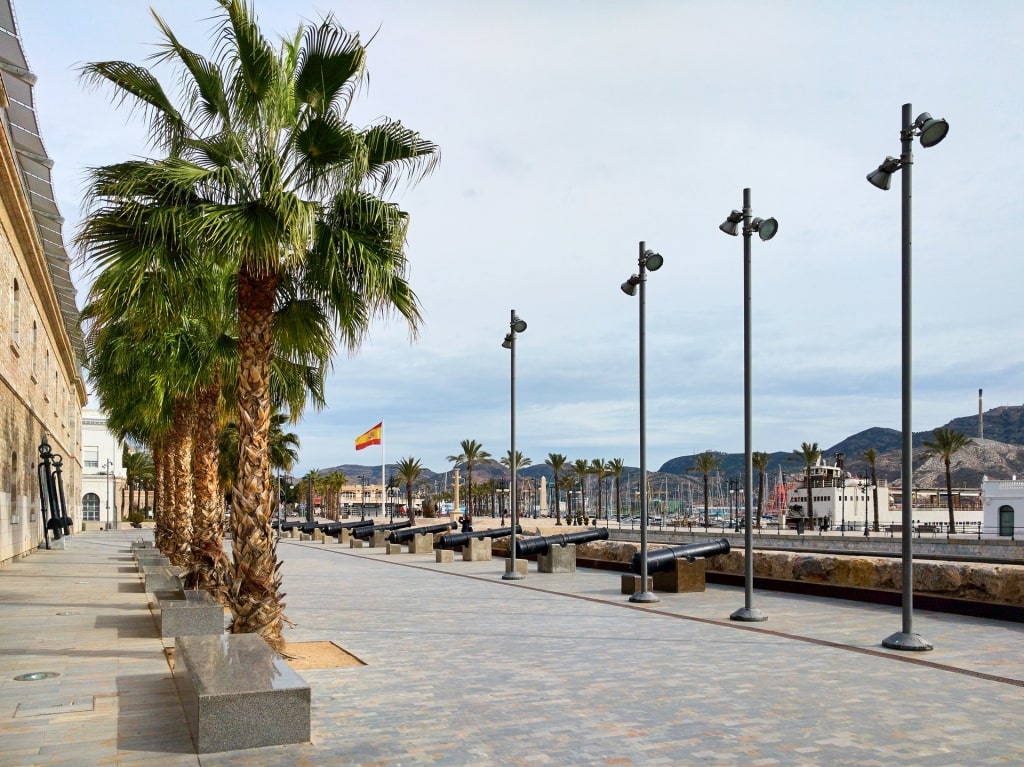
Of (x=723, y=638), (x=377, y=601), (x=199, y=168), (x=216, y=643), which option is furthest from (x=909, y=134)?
(x=377, y=601)

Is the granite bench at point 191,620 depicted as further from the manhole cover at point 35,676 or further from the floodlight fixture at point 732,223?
the floodlight fixture at point 732,223

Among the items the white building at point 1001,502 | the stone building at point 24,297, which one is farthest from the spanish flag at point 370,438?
the white building at point 1001,502

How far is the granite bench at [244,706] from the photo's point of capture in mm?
6176

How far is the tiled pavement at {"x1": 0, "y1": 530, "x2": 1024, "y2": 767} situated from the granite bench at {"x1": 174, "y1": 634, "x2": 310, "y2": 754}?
12cm

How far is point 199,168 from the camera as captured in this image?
10.0 metres

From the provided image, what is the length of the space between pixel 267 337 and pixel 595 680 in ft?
16.9

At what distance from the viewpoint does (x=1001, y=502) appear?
67.9 m

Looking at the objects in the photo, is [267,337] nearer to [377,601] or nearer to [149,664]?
[149,664]

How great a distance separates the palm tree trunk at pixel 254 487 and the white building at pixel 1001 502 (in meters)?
66.5

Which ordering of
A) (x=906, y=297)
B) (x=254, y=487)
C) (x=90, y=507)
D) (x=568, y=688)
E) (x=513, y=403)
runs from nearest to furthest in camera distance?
(x=568, y=688), (x=254, y=487), (x=906, y=297), (x=513, y=403), (x=90, y=507)

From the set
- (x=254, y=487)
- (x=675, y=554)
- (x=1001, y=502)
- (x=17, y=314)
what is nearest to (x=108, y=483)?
(x=17, y=314)

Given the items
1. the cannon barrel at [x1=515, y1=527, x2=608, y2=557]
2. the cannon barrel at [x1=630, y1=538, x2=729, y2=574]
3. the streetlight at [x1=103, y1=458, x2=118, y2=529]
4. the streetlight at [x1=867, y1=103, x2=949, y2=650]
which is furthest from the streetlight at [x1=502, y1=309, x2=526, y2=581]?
the streetlight at [x1=103, y1=458, x2=118, y2=529]

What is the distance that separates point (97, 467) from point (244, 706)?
303 ft

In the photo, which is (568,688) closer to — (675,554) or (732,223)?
(732,223)
